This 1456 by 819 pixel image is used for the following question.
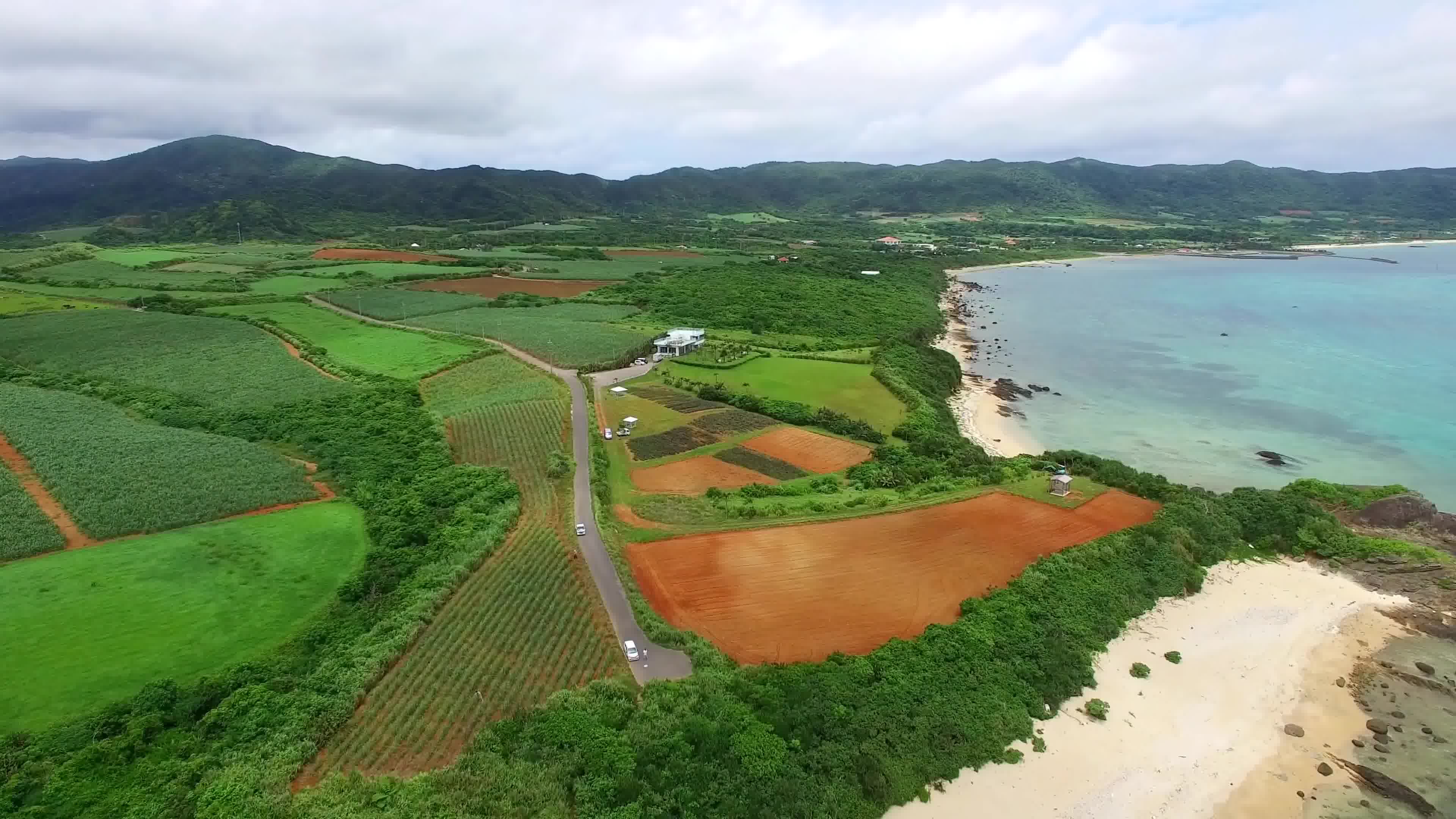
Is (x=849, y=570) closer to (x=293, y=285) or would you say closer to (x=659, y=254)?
(x=293, y=285)

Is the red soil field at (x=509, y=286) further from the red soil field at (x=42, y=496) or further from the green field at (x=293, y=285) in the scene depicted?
the red soil field at (x=42, y=496)

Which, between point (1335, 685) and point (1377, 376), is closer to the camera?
point (1335, 685)

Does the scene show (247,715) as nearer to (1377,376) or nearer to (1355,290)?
(1377,376)

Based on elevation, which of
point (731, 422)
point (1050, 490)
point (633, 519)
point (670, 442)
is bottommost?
point (1050, 490)

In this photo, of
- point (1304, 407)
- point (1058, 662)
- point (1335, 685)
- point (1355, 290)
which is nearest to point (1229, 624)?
point (1335, 685)

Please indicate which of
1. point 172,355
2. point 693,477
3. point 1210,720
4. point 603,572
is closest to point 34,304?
point 172,355
